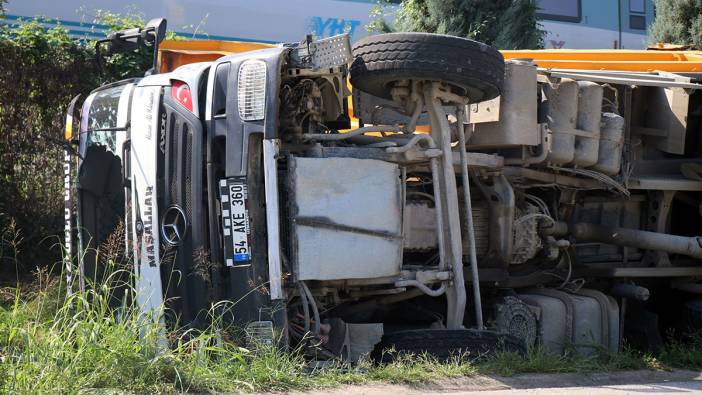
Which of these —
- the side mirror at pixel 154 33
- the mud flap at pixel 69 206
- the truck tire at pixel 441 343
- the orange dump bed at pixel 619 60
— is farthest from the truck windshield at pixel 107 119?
the orange dump bed at pixel 619 60

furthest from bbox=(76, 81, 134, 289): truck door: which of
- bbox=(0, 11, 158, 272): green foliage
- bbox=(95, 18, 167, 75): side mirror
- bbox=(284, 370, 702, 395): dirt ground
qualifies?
bbox=(0, 11, 158, 272): green foliage

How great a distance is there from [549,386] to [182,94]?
8.14 ft

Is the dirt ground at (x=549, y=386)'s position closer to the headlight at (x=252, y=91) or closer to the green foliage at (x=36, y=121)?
the headlight at (x=252, y=91)

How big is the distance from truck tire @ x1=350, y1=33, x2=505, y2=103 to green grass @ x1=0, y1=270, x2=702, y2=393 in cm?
151

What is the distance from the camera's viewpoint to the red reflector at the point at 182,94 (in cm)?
504

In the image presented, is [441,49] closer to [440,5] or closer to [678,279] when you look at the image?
[678,279]

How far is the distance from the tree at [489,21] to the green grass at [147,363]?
20.2 ft

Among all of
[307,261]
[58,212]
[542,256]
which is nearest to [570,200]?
[542,256]

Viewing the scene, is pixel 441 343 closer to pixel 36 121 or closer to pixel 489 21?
pixel 36 121

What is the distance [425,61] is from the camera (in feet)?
16.5

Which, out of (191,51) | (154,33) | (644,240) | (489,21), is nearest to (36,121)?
(191,51)

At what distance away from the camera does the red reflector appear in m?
5.04

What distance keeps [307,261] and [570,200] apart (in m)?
2.50

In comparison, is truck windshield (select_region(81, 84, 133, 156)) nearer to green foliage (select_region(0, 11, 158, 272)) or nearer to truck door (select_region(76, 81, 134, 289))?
truck door (select_region(76, 81, 134, 289))
